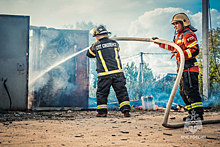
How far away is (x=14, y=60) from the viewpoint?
688 centimetres

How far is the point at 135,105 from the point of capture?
930cm

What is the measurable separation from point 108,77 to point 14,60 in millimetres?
3583

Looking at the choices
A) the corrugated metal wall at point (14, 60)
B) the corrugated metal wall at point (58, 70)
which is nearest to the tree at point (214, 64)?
the corrugated metal wall at point (58, 70)

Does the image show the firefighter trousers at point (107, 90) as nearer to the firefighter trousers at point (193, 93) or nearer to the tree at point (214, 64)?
the firefighter trousers at point (193, 93)

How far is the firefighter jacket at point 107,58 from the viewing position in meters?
5.05

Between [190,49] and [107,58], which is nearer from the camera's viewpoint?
[190,49]

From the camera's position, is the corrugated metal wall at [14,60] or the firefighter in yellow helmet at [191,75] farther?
the corrugated metal wall at [14,60]

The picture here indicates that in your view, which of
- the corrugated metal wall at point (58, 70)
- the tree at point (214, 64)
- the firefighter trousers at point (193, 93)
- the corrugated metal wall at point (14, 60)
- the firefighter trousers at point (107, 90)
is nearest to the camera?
the firefighter trousers at point (193, 93)

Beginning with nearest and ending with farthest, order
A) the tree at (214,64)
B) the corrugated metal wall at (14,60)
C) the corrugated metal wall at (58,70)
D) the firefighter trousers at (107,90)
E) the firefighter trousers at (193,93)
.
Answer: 1. the firefighter trousers at (193,93)
2. the firefighter trousers at (107,90)
3. the corrugated metal wall at (14,60)
4. the corrugated metal wall at (58,70)
5. the tree at (214,64)

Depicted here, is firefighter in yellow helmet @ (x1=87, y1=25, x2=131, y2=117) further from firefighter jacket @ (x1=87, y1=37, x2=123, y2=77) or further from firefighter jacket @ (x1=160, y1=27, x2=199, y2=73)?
firefighter jacket @ (x1=160, y1=27, x2=199, y2=73)

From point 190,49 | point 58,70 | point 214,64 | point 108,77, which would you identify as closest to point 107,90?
point 108,77

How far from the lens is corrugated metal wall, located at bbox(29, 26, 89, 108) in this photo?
24.5ft

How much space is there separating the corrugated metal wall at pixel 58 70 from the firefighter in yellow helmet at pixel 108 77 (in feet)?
8.66

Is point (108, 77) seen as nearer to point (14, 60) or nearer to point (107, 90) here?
point (107, 90)
